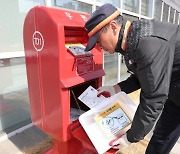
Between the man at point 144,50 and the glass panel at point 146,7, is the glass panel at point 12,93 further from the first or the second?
the glass panel at point 146,7

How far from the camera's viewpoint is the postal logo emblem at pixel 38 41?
4.53 ft

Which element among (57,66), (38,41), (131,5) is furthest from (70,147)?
(131,5)

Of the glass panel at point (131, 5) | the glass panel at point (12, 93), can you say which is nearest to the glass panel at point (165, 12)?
the glass panel at point (131, 5)

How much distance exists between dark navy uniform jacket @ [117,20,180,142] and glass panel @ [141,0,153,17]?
481 centimetres

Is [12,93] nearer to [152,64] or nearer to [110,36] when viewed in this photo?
[110,36]

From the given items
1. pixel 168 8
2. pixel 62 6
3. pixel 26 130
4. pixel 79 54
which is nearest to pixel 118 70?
pixel 62 6

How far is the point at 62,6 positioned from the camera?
8.93 feet

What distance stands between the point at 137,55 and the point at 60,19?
0.54 m

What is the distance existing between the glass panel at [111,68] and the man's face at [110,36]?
2704 mm

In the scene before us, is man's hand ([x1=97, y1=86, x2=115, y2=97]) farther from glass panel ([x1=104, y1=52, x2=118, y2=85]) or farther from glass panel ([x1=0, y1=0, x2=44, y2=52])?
glass panel ([x1=104, y1=52, x2=118, y2=85])

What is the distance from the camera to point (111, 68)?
14.1 ft

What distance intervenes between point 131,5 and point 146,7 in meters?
1.25

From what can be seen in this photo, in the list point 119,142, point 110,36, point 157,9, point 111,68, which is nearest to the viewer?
point 110,36

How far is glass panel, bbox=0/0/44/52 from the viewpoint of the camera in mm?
2078
